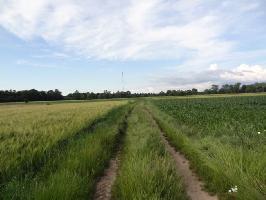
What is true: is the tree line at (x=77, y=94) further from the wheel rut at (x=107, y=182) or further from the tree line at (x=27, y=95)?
the wheel rut at (x=107, y=182)

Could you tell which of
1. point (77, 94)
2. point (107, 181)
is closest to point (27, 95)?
point (77, 94)

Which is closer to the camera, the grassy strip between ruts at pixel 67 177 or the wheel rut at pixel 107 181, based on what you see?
the grassy strip between ruts at pixel 67 177

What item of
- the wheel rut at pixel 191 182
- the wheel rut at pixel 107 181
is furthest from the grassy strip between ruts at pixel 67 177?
the wheel rut at pixel 191 182

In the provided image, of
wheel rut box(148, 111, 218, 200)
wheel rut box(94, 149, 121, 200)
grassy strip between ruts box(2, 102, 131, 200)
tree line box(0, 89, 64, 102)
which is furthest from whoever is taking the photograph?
tree line box(0, 89, 64, 102)

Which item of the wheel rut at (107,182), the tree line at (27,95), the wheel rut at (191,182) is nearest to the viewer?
the wheel rut at (191,182)

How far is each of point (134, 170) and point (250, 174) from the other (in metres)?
2.57

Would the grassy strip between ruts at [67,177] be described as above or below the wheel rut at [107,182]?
above

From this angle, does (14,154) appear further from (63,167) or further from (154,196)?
(154,196)

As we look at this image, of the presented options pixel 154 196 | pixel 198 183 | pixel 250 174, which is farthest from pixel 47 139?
pixel 250 174

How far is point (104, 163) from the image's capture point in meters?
10.7

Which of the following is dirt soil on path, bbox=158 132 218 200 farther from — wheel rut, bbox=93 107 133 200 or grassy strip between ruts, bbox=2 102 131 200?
grassy strip between ruts, bbox=2 102 131 200

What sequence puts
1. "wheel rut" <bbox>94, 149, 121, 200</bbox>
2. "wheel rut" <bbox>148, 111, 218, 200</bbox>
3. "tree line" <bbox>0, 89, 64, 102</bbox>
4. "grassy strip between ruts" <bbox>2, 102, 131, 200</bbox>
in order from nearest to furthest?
"grassy strip between ruts" <bbox>2, 102, 131, 200</bbox> → "wheel rut" <bbox>148, 111, 218, 200</bbox> → "wheel rut" <bbox>94, 149, 121, 200</bbox> → "tree line" <bbox>0, 89, 64, 102</bbox>

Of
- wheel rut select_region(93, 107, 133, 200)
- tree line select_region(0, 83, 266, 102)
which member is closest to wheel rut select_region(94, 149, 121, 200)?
wheel rut select_region(93, 107, 133, 200)

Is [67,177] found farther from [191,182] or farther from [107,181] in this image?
[191,182]
